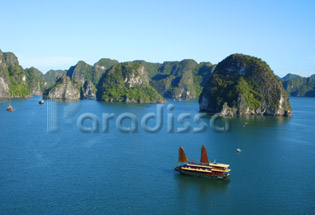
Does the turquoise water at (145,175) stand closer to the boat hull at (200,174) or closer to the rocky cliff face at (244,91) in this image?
the boat hull at (200,174)

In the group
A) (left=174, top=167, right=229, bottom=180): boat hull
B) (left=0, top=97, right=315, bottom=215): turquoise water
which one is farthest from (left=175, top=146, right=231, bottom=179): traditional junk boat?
(left=0, top=97, right=315, bottom=215): turquoise water

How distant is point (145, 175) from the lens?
196 ft

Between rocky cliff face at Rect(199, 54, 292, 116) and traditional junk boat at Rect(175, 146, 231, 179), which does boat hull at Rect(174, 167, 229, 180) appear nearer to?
traditional junk boat at Rect(175, 146, 231, 179)

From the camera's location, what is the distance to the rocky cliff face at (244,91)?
526 ft

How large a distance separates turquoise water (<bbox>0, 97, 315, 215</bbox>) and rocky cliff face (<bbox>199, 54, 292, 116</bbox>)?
6287cm

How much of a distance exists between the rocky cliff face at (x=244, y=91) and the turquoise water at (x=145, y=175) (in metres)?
62.9

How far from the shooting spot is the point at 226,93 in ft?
548

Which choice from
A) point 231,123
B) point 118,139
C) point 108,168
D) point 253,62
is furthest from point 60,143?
point 253,62

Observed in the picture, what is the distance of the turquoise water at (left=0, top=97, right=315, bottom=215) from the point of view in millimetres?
47344

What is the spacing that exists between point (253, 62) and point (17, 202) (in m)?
155

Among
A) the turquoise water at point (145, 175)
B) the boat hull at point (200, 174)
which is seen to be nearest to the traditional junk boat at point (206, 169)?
the boat hull at point (200, 174)

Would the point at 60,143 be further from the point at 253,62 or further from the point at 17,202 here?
the point at 253,62

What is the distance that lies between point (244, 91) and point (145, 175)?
114741 millimetres

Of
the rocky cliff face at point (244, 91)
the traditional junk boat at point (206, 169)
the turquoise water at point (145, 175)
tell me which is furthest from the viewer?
the rocky cliff face at point (244, 91)
